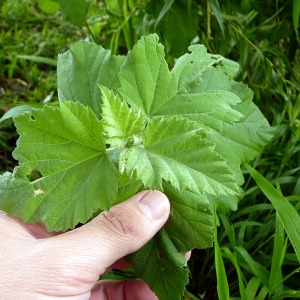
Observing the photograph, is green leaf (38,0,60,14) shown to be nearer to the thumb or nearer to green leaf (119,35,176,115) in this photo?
green leaf (119,35,176,115)

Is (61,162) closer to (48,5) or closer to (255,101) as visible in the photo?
(255,101)

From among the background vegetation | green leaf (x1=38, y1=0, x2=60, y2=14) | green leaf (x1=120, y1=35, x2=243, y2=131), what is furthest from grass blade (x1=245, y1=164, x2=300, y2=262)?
green leaf (x1=38, y1=0, x2=60, y2=14)

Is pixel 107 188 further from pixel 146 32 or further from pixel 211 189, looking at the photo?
pixel 146 32

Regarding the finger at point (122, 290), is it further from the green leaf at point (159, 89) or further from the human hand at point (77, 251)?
the green leaf at point (159, 89)

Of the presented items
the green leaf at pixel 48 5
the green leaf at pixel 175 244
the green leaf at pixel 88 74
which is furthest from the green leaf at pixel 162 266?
the green leaf at pixel 48 5

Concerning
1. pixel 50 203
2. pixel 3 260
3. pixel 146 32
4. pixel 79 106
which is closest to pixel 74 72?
pixel 79 106

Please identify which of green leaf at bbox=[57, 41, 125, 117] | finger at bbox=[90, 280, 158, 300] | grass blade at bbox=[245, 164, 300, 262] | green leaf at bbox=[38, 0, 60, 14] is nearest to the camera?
green leaf at bbox=[57, 41, 125, 117]
